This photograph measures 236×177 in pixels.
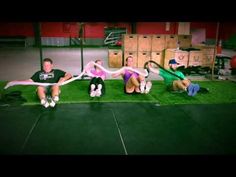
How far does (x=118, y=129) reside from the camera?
399 cm

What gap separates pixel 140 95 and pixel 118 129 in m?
1.95

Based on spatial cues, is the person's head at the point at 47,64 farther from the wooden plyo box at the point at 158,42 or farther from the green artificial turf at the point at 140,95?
the wooden plyo box at the point at 158,42

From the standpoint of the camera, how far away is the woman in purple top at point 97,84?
5.40 meters

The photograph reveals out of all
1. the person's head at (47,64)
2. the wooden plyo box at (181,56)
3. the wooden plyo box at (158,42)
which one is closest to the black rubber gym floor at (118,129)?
the person's head at (47,64)

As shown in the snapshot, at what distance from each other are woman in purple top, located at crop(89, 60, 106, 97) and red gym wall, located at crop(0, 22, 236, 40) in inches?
451

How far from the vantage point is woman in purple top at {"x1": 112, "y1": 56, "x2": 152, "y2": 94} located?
220 inches

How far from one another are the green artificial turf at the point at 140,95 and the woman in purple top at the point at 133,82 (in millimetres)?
157

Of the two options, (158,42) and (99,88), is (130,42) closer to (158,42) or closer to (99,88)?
(158,42)

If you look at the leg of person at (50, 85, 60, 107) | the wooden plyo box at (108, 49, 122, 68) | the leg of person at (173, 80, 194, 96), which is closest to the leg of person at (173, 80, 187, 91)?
the leg of person at (173, 80, 194, 96)

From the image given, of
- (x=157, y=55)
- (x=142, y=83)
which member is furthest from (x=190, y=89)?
(x=157, y=55)

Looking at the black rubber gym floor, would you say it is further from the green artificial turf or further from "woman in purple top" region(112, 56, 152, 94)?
"woman in purple top" region(112, 56, 152, 94)

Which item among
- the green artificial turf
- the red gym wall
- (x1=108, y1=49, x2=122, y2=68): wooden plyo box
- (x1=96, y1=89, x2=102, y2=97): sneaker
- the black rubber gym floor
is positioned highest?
the red gym wall

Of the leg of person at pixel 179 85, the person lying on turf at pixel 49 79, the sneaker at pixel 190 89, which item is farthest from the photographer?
the leg of person at pixel 179 85
